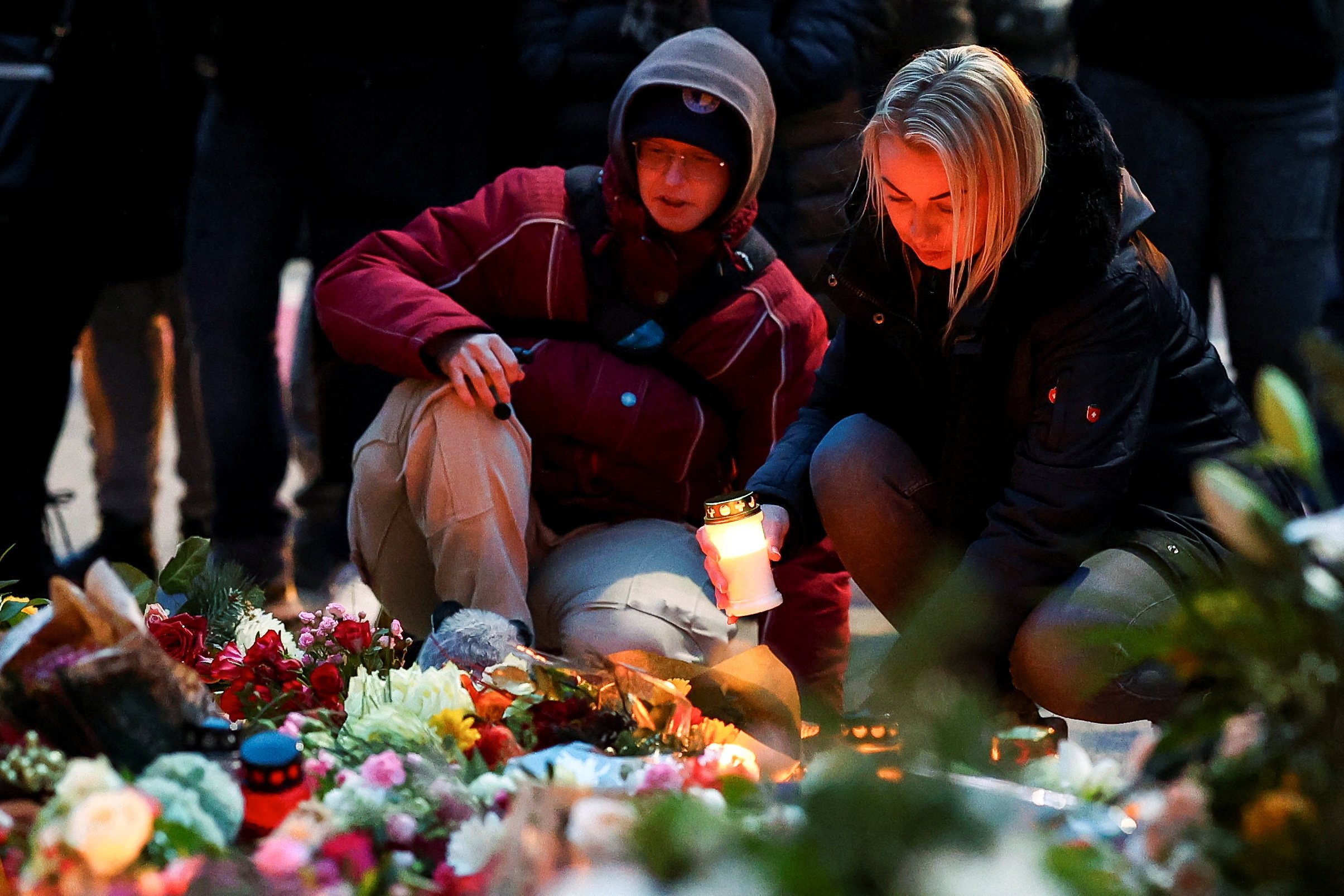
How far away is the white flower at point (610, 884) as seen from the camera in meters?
1.06

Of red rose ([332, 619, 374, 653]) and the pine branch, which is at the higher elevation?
red rose ([332, 619, 374, 653])

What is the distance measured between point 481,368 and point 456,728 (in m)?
0.71

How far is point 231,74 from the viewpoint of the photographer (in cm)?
303

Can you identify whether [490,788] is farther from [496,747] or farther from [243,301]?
[243,301]

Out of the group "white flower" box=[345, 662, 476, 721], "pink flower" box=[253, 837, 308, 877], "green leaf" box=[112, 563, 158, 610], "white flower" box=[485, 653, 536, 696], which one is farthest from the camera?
"green leaf" box=[112, 563, 158, 610]

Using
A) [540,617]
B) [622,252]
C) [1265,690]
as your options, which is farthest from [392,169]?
[1265,690]

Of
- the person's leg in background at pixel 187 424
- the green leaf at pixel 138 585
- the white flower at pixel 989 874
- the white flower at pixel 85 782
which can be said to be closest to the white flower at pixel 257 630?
the green leaf at pixel 138 585

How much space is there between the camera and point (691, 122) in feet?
7.89

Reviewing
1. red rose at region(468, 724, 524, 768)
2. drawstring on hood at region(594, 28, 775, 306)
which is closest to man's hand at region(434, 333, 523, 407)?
drawstring on hood at region(594, 28, 775, 306)

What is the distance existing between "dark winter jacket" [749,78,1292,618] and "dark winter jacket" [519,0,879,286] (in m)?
0.77

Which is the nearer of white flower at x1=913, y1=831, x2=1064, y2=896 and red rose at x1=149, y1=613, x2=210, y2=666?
white flower at x1=913, y1=831, x2=1064, y2=896

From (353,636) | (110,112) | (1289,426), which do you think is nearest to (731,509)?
(353,636)

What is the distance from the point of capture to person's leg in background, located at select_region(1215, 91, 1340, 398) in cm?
296

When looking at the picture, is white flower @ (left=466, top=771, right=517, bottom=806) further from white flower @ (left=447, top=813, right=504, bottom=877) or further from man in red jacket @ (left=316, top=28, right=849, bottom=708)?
man in red jacket @ (left=316, top=28, right=849, bottom=708)
